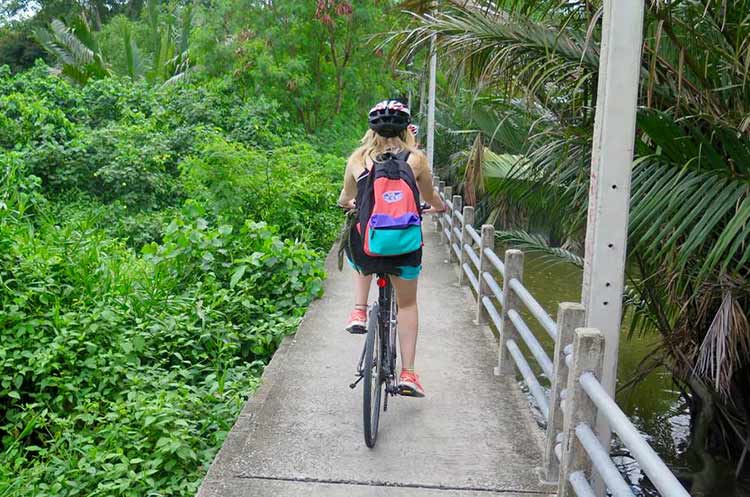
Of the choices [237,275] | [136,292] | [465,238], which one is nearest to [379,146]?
[237,275]

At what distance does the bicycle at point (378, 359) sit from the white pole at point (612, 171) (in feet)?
4.40

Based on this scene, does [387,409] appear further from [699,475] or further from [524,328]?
[699,475]

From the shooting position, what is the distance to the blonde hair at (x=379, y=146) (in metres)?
5.00

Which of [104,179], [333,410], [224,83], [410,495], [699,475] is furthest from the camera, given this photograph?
[224,83]

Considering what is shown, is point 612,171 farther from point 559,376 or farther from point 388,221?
point 388,221

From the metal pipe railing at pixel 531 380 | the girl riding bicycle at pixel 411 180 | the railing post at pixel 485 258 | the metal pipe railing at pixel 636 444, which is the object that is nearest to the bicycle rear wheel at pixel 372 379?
the girl riding bicycle at pixel 411 180

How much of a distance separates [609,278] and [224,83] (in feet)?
49.1

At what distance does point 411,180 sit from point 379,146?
0.32 meters

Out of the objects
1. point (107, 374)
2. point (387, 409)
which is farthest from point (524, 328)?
point (107, 374)

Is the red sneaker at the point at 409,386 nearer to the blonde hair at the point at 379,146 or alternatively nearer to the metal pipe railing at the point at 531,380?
the metal pipe railing at the point at 531,380

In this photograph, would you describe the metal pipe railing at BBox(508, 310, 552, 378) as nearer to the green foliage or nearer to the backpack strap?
the backpack strap

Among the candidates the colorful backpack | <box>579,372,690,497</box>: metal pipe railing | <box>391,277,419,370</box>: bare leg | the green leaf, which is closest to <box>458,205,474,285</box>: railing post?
the green leaf

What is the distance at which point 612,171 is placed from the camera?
3701 millimetres

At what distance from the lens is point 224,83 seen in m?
17.7
